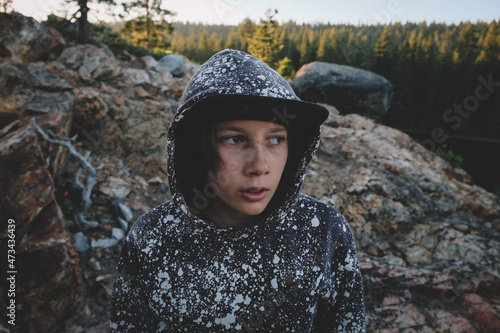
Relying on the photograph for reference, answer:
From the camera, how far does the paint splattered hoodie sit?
127cm

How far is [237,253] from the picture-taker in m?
1.34

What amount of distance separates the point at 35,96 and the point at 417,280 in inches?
318

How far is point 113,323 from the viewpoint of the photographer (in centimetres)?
144

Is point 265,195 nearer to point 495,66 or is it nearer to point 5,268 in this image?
point 5,268

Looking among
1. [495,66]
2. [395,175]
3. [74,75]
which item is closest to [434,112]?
[495,66]

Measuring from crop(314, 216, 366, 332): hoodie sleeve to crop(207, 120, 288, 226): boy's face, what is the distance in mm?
512

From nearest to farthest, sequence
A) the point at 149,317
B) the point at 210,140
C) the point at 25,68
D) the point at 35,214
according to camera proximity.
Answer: the point at 210,140, the point at 149,317, the point at 35,214, the point at 25,68

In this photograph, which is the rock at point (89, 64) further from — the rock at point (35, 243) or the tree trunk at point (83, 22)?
the rock at point (35, 243)

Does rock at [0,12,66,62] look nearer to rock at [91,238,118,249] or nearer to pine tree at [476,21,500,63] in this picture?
rock at [91,238,118,249]

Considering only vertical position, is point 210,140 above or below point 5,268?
above

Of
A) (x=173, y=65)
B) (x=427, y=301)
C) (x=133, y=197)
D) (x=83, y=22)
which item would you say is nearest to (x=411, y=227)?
(x=427, y=301)

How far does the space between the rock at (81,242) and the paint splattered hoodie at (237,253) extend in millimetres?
3548

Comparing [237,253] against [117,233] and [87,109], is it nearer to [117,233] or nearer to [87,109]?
[117,233]

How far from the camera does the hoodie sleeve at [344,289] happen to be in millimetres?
1420
